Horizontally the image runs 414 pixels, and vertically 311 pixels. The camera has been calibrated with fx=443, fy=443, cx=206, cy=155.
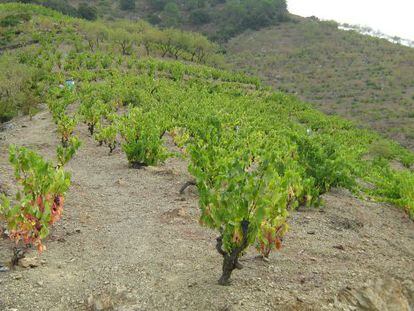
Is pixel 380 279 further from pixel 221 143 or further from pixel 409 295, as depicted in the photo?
pixel 221 143

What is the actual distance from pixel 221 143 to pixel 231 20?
247 ft

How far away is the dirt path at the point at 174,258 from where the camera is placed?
221 inches

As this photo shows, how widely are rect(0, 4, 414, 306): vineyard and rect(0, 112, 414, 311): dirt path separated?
1.07 feet

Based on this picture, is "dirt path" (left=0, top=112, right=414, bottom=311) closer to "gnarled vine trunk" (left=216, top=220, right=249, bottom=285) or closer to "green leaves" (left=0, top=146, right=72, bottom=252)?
"gnarled vine trunk" (left=216, top=220, right=249, bottom=285)

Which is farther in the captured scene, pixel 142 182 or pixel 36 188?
pixel 142 182

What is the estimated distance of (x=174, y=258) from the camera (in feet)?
22.2

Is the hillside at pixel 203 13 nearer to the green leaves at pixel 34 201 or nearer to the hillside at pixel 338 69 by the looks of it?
the hillside at pixel 338 69

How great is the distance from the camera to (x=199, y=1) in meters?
89.9

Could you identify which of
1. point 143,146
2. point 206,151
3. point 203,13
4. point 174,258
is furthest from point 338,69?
point 174,258

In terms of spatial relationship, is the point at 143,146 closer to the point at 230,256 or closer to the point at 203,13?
the point at 230,256

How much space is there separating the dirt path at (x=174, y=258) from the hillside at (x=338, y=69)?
29000 millimetres

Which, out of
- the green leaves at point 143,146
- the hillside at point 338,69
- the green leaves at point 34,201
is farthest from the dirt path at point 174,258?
the hillside at point 338,69

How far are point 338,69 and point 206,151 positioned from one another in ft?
180

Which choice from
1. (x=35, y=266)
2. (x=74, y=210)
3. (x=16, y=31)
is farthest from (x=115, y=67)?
(x=35, y=266)
